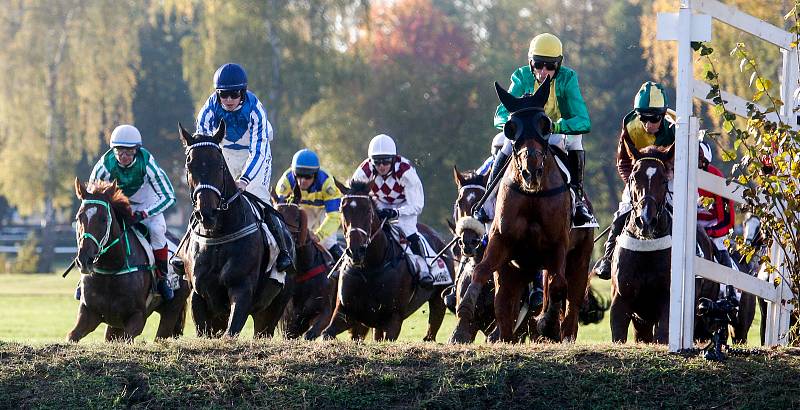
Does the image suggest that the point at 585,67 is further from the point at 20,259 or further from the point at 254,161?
the point at 254,161

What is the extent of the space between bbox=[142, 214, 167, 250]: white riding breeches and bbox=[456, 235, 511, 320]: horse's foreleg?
4.19 meters

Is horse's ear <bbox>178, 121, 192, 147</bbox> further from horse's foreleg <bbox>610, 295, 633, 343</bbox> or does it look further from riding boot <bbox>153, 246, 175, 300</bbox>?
horse's foreleg <bbox>610, 295, 633, 343</bbox>

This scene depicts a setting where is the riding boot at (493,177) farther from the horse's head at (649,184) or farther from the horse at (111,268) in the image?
the horse at (111,268)

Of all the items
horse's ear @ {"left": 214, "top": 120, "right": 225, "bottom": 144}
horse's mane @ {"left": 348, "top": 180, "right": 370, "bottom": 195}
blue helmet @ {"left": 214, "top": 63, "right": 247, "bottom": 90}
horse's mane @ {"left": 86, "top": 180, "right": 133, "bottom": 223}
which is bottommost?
horse's mane @ {"left": 86, "top": 180, "right": 133, "bottom": 223}

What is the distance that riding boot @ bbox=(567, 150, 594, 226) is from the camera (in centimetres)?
1004

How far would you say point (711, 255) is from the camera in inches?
410

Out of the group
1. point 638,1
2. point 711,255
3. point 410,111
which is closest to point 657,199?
point 711,255

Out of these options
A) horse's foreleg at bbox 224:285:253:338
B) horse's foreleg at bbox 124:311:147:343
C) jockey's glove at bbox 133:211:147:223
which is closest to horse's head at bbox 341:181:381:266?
horse's foreleg at bbox 224:285:253:338

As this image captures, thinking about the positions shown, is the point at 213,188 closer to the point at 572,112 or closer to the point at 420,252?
the point at 572,112

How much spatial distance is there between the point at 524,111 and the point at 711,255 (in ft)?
7.10

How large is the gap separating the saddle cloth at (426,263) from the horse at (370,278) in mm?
172

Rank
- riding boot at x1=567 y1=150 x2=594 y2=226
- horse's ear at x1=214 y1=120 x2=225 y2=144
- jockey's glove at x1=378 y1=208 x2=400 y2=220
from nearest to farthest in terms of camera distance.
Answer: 1. riding boot at x1=567 y1=150 x2=594 y2=226
2. horse's ear at x1=214 y1=120 x2=225 y2=144
3. jockey's glove at x1=378 y1=208 x2=400 y2=220

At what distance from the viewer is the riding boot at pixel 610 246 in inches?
433

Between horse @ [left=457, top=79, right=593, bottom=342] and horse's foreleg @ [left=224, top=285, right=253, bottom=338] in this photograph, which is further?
horse's foreleg @ [left=224, top=285, right=253, bottom=338]
